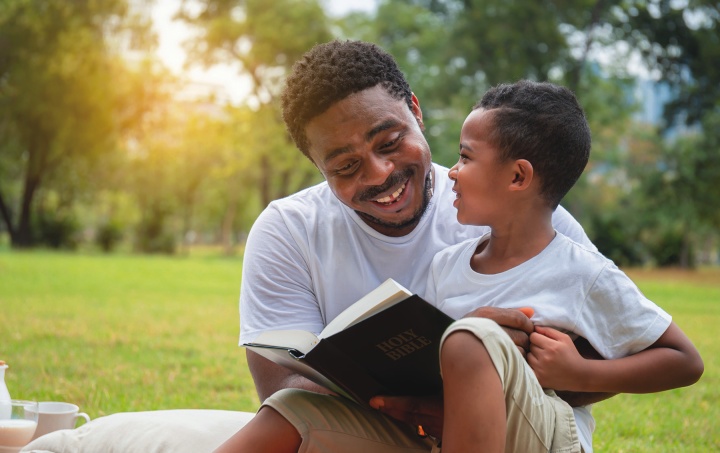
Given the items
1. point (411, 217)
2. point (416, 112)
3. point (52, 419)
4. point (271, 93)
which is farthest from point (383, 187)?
point (271, 93)

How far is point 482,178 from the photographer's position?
258 centimetres

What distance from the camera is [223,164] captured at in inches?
1426

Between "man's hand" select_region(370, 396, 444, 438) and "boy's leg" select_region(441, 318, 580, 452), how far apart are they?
9.3 inches

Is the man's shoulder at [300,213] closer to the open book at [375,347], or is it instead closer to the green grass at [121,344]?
the open book at [375,347]

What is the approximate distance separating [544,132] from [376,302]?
828 millimetres

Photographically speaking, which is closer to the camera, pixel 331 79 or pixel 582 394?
pixel 582 394

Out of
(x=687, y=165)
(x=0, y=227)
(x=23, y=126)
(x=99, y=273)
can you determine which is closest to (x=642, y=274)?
(x=687, y=165)

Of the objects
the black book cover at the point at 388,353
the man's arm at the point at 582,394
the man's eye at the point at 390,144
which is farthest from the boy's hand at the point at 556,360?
the man's eye at the point at 390,144

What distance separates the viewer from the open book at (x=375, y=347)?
2.06 m

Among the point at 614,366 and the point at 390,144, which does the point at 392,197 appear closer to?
the point at 390,144

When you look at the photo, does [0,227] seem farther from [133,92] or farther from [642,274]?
[642,274]

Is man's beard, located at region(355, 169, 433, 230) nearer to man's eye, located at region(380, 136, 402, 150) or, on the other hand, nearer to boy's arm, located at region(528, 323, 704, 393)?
man's eye, located at region(380, 136, 402, 150)

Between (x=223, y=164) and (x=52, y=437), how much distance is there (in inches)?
1328

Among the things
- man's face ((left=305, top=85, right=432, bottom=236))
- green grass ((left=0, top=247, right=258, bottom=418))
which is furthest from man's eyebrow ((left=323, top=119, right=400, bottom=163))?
green grass ((left=0, top=247, right=258, bottom=418))
